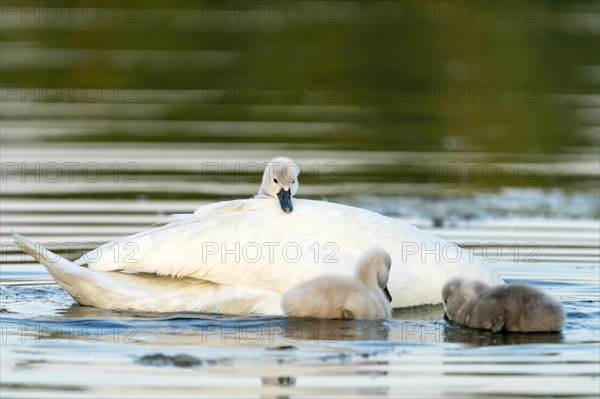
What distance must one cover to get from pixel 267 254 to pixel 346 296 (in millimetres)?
662

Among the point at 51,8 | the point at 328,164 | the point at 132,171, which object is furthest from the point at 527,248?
the point at 51,8

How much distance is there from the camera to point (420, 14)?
97.7ft

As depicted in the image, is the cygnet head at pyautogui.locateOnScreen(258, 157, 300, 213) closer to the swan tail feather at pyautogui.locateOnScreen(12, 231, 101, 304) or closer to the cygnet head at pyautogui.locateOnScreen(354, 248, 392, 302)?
the cygnet head at pyautogui.locateOnScreen(354, 248, 392, 302)

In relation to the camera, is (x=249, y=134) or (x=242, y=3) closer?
(x=249, y=134)

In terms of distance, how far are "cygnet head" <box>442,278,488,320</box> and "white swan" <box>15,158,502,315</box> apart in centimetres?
33

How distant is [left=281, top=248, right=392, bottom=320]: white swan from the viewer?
27.3ft

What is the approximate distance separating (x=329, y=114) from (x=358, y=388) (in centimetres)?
1188

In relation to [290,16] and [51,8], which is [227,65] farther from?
[51,8]

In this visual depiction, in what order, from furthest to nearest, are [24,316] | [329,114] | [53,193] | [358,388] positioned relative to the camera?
[329,114]
[53,193]
[24,316]
[358,388]

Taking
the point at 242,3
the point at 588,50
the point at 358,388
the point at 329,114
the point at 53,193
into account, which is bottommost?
the point at 358,388

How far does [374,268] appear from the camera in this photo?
839 cm

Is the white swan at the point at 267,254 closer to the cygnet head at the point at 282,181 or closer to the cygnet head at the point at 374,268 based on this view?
the cygnet head at the point at 282,181

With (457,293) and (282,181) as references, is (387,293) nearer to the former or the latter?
(457,293)

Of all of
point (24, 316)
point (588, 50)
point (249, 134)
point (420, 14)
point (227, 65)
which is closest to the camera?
point (24, 316)
